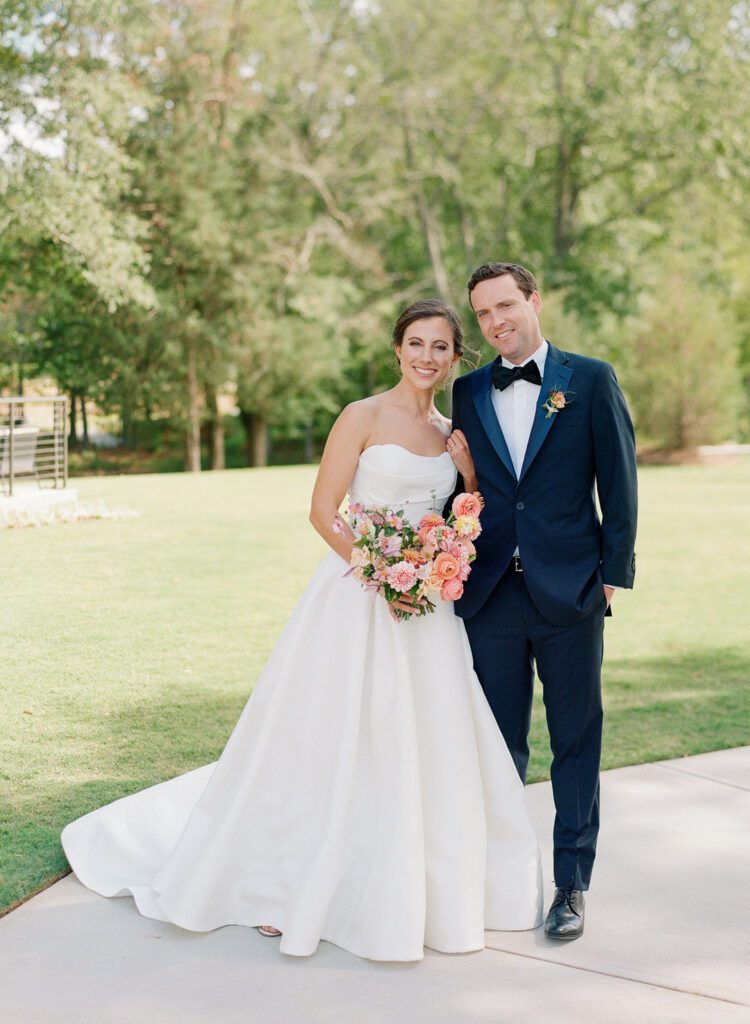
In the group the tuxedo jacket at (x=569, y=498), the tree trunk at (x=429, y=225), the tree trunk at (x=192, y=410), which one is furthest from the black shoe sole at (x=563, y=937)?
the tree trunk at (x=429, y=225)

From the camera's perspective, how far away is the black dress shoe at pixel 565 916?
374 cm

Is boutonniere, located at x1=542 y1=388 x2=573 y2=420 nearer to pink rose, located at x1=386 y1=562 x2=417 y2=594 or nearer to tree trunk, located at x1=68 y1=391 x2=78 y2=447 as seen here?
pink rose, located at x1=386 y1=562 x2=417 y2=594

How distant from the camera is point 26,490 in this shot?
15.6 metres

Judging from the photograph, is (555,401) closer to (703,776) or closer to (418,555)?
(418,555)

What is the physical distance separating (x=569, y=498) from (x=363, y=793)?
124 centimetres

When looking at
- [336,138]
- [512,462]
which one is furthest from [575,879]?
[336,138]

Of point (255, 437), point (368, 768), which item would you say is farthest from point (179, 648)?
point (255, 437)

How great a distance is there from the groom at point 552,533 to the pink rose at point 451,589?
0.20m

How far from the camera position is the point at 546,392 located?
3.93 metres

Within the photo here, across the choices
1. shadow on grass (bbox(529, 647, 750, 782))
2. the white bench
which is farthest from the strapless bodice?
the white bench

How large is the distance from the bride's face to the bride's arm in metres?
0.22

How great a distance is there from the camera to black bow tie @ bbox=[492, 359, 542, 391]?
Result: 396 centimetres

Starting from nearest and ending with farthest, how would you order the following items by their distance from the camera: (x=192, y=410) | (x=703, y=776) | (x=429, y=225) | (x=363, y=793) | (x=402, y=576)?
(x=402, y=576) < (x=363, y=793) < (x=703, y=776) < (x=192, y=410) < (x=429, y=225)

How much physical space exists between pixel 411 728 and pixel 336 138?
3083 centimetres
